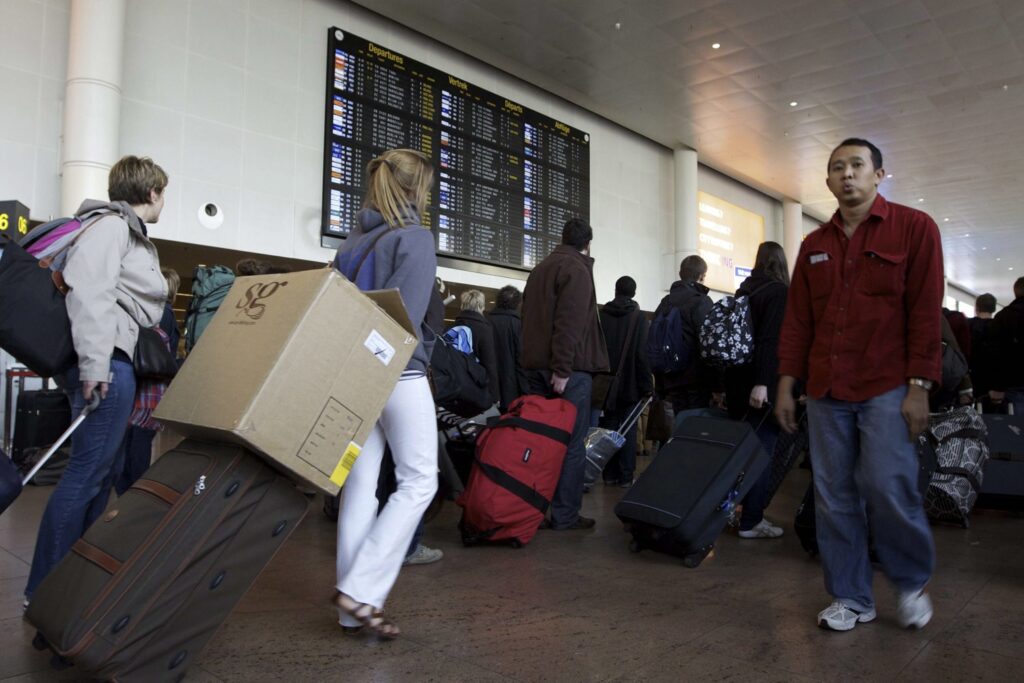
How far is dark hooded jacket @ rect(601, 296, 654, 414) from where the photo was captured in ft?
16.4

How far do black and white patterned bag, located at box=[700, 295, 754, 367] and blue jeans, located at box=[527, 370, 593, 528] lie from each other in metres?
0.65

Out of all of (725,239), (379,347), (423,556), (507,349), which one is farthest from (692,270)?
(725,239)

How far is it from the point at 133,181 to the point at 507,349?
315 centimetres

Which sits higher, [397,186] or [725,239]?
[725,239]

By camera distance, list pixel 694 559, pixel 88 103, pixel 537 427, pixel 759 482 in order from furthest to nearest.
→ pixel 88 103, pixel 759 482, pixel 537 427, pixel 694 559

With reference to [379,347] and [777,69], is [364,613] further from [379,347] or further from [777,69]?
[777,69]

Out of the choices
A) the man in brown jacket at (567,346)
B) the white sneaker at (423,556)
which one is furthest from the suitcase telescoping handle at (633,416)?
the white sneaker at (423,556)

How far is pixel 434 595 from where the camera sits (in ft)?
8.22

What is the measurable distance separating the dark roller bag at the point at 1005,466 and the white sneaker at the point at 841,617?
7.72 ft

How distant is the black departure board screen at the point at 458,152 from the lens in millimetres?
7293

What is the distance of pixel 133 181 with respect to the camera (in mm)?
2305

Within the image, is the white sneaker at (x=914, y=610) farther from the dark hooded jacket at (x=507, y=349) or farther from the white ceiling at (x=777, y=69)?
the white ceiling at (x=777, y=69)

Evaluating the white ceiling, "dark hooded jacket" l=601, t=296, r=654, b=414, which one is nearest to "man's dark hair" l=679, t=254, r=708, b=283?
"dark hooded jacket" l=601, t=296, r=654, b=414

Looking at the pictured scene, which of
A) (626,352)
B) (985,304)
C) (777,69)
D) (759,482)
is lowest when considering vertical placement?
(759,482)
